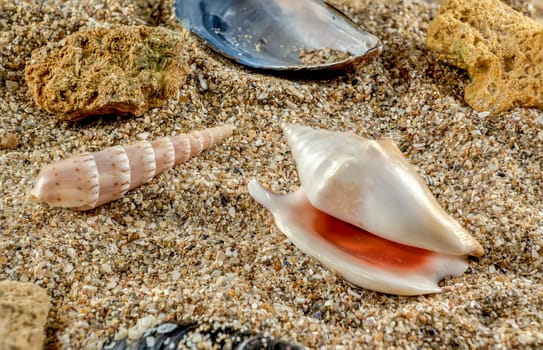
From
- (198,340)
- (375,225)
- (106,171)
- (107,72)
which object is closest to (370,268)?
(375,225)

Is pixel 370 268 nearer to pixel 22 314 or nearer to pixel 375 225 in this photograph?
pixel 375 225

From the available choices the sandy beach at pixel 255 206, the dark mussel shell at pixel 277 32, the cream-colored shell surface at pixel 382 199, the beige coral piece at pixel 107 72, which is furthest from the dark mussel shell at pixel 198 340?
the dark mussel shell at pixel 277 32

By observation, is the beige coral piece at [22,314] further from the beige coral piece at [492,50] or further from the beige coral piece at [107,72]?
the beige coral piece at [492,50]

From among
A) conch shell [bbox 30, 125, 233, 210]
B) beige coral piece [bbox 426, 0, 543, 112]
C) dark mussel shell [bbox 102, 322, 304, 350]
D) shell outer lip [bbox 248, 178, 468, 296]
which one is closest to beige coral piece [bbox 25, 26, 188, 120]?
conch shell [bbox 30, 125, 233, 210]

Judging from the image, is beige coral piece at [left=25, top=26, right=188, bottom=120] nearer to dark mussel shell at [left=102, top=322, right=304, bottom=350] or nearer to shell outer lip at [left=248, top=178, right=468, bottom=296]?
shell outer lip at [left=248, top=178, right=468, bottom=296]

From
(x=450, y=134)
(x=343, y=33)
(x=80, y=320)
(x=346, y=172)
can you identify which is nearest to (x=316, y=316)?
(x=346, y=172)
